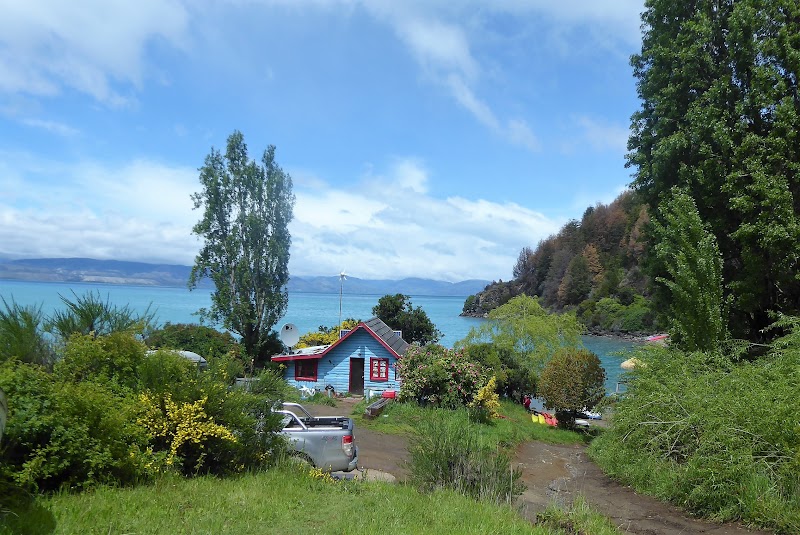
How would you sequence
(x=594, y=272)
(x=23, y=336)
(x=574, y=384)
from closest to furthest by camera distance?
(x=23, y=336) → (x=574, y=384) → (x=594, y=272)

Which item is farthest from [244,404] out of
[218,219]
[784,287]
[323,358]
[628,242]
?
[628,242]

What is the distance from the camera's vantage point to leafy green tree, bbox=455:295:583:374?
32250 millimetres

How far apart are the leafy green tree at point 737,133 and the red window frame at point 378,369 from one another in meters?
14.8

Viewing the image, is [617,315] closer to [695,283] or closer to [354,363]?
[354,363]

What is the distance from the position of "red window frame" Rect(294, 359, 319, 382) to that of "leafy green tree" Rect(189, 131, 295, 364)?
3.00m

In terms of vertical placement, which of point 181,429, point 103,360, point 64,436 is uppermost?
point 103,360

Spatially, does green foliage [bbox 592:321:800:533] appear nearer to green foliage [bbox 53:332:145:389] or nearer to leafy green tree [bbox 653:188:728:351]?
leafy green tree [bbox 653:188:728:351]

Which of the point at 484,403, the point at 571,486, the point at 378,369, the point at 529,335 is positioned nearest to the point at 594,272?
the point at 529,335

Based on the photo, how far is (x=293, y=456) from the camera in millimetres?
10172

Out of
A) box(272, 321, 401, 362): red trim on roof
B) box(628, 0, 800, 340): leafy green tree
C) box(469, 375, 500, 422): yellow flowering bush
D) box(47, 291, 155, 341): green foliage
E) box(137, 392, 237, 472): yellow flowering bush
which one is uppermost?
box(628, 0, 800, 340): leafy green tree

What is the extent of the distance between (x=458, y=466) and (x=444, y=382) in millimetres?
13939

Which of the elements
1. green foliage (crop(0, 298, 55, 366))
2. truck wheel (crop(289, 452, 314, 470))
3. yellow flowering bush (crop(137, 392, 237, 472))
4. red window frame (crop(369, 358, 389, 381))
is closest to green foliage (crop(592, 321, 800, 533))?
truck wheel (crop(289, 452, 314, 470))

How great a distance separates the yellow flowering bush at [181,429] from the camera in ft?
26.9

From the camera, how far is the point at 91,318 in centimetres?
1141
